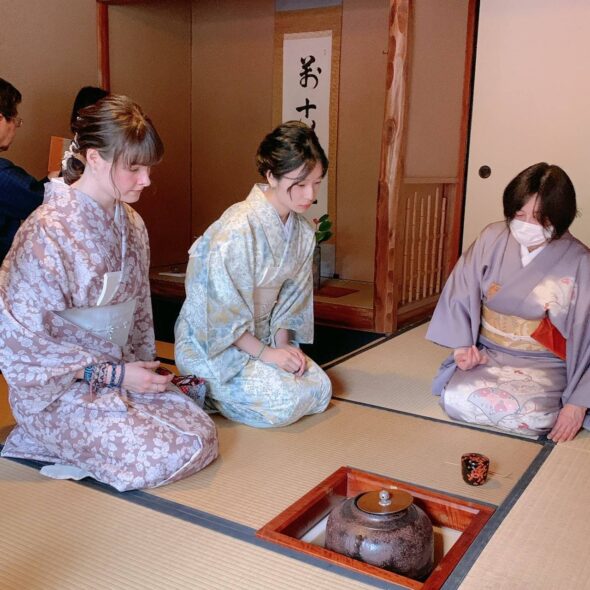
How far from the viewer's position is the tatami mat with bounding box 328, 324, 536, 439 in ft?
9.29

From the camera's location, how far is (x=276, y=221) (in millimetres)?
2680

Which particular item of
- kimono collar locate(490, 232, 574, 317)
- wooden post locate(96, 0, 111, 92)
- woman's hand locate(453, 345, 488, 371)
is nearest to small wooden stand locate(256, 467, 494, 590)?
woman's hand locate(453, 345, 488, 371)

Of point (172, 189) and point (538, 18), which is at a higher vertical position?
point (538, 18)

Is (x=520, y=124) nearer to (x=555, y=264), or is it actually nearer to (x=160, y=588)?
(x=555, y=264)

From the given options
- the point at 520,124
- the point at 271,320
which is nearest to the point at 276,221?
the point at 271,320

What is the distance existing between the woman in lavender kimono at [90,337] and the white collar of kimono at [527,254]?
133 centimetres

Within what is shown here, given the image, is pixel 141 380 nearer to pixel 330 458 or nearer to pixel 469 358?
pixel 330 458

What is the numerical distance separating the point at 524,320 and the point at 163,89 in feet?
12.3

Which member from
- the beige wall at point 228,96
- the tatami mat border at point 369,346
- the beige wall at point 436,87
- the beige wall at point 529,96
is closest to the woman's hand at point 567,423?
the tatami mat border at point 369,346

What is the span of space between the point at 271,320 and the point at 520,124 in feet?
8.41

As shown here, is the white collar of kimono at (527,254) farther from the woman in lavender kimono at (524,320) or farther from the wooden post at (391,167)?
the wooden post at (391,167)

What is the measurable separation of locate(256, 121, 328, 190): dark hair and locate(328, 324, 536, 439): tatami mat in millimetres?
972

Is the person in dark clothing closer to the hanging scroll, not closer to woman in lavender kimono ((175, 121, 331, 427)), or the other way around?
woman in lavender kimono ((175, 121, 331, 427))

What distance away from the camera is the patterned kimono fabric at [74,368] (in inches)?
79.8
